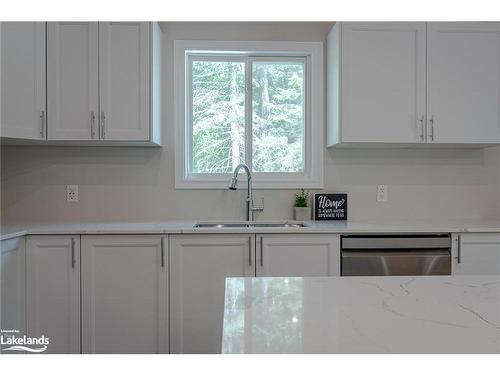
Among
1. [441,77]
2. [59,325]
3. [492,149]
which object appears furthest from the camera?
[492,149]

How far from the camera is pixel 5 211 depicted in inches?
111

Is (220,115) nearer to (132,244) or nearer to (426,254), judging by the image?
(132,244)

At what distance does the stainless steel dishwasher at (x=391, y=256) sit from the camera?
230 cm

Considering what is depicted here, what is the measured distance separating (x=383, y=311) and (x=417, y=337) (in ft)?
0.46

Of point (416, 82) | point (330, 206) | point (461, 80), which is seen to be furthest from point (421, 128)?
point (330, 206)

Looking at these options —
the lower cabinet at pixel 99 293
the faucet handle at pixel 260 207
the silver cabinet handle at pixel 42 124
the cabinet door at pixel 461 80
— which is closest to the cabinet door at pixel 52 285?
the lower cabinet at pixel 99 293

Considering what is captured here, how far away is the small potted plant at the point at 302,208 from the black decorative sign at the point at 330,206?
0.22 feet

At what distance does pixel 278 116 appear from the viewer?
3000mm

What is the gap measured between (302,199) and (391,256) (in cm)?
79

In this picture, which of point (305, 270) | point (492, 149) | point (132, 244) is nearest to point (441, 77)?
point (492, 149)

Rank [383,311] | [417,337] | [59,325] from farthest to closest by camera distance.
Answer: [59,325]
[383,311]
[417,337]

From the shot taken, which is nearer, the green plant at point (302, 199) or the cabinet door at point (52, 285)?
the cabinet door at point (52, 285)

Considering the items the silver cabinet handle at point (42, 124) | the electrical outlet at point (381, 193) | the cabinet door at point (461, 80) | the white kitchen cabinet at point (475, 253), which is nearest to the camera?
the white kitchen cabinet at point (475, 253)

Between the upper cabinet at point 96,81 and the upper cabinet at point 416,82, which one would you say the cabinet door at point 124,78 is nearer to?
Answer: the upper cabinet at point 96,81
